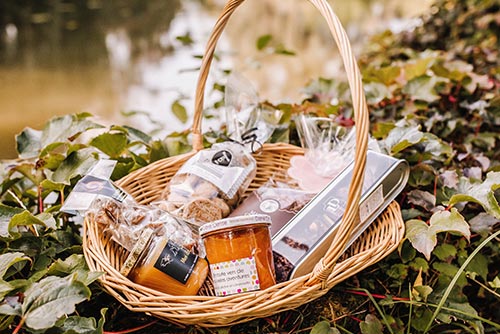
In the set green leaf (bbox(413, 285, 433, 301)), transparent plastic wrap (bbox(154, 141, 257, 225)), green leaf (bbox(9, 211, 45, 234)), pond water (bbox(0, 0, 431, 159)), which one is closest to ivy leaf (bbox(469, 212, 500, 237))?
green leaf (bbox(413, 285, 433, 301))

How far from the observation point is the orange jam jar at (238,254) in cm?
96

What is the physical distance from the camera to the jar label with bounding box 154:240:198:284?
0.97 metres

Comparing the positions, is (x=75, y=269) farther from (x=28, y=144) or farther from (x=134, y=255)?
(x=28, y=144)

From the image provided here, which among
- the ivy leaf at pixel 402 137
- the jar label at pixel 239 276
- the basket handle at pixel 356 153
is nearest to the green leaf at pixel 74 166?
the jar label at pixel 239 276

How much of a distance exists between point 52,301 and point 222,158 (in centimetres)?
61

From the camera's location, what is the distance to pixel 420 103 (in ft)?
5.43

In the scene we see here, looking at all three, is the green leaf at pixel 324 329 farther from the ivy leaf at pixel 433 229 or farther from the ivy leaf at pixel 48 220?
the ivy leaf at pixel 48 220

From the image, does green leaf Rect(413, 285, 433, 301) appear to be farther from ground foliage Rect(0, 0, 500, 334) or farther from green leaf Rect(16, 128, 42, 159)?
green leaf Rect(16, 128, 42, 159)

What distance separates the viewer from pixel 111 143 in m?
1.38

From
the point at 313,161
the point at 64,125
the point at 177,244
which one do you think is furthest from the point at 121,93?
the point at 177,244

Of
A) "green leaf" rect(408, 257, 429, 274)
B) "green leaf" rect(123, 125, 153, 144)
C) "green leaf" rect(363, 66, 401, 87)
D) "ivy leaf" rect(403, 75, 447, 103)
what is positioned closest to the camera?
"green leaf" rect(408, 257, 429, 274)

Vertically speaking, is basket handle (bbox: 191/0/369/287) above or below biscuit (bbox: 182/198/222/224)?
above

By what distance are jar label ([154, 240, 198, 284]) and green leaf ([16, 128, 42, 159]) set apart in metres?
0.60

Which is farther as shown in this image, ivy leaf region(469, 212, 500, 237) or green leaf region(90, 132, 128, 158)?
green leaf region(90, 132, 128, 158)
